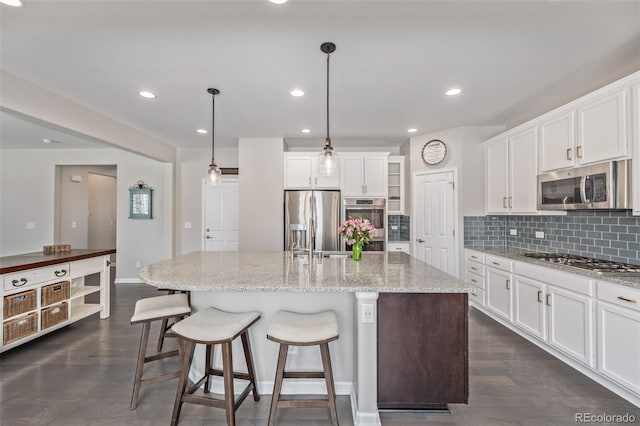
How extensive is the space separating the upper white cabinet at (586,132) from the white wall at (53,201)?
19.0ft

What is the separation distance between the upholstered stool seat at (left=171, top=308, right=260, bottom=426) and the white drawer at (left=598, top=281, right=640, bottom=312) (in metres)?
2.48

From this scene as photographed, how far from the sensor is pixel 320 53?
7.38 feet

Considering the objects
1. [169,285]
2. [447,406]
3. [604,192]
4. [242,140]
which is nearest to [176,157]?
[242,140]

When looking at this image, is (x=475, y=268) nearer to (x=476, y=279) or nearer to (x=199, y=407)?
(x=476, y=279)

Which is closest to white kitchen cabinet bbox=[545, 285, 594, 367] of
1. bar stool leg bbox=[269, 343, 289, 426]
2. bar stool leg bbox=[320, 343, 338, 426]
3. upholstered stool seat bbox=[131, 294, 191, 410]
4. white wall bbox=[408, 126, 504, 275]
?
white wall bbox=[408, 126, 504, 275]

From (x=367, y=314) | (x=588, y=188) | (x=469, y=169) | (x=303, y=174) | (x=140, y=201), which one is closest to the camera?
(x=367, y=314)

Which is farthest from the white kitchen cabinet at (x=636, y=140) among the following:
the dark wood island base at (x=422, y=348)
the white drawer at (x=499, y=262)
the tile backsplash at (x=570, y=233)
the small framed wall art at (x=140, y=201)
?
the small framed wall art at (x=140, y=201)

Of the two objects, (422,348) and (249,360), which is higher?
(422,348)

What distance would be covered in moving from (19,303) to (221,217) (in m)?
2.91

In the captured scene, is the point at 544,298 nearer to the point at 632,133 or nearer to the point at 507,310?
the point at 507,310

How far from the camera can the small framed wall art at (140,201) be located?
5484 millimetres

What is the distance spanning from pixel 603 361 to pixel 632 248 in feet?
3.48

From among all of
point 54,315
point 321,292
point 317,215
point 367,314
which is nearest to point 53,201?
point 54,315

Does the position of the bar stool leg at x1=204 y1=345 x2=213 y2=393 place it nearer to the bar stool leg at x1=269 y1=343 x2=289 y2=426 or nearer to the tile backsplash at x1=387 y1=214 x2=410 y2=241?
the bar stool leg at x1=269 y1=343 x2=289 y2=426
